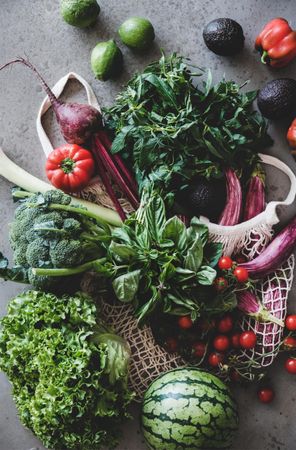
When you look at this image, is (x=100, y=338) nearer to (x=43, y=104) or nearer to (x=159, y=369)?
(x=159, y=369)

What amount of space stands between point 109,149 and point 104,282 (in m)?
0.55

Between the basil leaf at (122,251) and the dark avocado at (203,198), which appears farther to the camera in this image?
the dark avocado at (203,198)

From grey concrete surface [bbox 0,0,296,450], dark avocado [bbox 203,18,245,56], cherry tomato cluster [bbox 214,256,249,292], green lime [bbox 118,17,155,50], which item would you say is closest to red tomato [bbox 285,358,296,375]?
grey concrete surface [bbox 0,0,296,450]

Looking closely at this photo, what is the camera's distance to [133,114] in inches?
91.3

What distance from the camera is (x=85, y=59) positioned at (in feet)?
8.77

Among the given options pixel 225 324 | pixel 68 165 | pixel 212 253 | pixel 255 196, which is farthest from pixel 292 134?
pixel 68 165

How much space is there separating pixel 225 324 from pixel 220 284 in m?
0.21

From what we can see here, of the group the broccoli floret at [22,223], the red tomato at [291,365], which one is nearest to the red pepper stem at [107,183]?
the broccoli floret at [22,223]

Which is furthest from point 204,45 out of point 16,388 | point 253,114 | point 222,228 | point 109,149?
point 16,388

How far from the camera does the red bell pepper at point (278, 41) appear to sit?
243cm

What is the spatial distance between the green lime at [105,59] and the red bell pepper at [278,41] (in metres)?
0.60

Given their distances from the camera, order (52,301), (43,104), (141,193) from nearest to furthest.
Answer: (52,301) < (141,193) < (43,104)

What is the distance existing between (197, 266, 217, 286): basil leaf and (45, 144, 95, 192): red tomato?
62 centimetres

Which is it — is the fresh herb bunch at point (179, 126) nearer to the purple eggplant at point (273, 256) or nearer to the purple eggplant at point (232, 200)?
the purple eggplant at point (232, 200)
